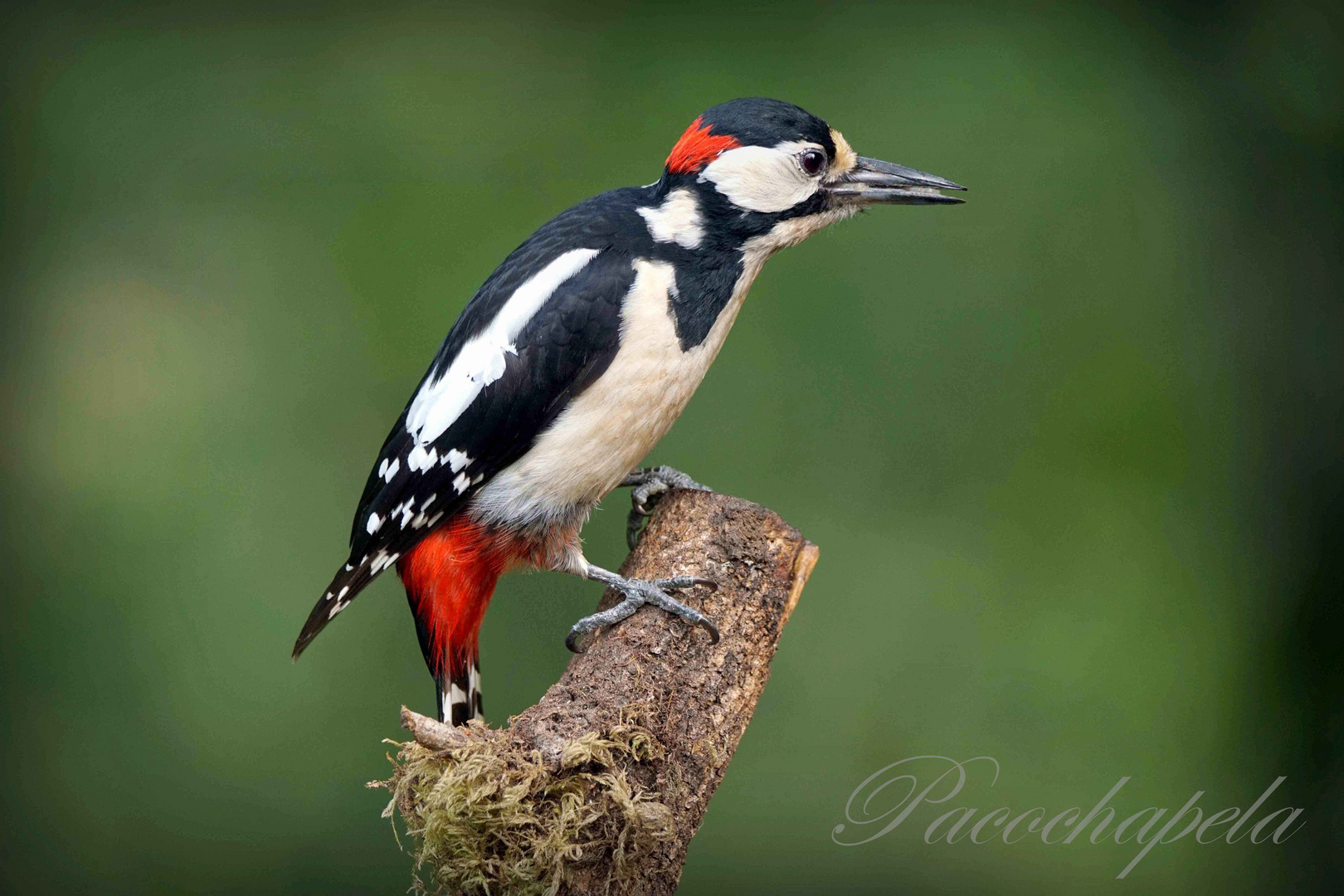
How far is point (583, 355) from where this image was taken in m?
1.58

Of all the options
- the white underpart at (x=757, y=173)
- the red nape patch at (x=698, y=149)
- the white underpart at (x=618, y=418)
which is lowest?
the white underpart at (x=618, y=418)

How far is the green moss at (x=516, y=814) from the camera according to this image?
1204 mm

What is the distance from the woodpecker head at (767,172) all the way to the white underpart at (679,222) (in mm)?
12

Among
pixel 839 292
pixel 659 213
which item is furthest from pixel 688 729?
pixel 839 292

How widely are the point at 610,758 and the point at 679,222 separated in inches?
33.2

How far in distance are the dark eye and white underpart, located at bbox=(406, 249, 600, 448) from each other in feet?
1.17

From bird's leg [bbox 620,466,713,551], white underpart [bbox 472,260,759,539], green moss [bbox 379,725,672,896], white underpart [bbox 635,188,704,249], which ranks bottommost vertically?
green moss [bbox 379,725,672,896]

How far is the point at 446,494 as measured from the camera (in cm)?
163

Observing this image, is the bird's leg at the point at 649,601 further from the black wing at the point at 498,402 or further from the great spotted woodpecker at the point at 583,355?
the black wing at the point at 498,402

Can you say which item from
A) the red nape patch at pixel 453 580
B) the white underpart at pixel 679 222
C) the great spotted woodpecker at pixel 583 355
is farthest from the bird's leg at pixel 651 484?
the white underpart at pixel 679 222

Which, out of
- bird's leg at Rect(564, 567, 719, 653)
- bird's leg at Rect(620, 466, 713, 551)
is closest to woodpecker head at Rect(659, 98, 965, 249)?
bird's leg at Rect(620, 466, 713, 551)

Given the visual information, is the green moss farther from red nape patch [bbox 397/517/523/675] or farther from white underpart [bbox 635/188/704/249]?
white underpart [bbox 635/188/704/249]

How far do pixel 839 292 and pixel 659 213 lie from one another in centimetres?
119

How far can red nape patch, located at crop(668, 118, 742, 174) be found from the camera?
1.62 meters
